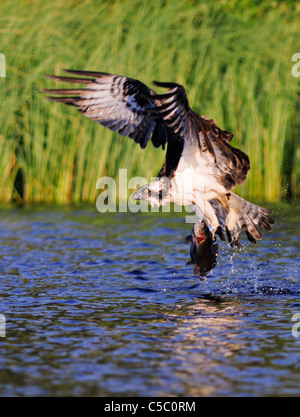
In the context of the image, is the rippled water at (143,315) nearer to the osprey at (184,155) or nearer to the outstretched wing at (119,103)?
the osprey at (184,155)

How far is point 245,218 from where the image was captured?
281 inches

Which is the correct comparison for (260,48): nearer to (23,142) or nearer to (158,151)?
(158,151)

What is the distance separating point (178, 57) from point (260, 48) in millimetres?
1058

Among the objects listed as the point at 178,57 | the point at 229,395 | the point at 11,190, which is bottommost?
the point at 229,395

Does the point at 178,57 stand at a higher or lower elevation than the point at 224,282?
higher

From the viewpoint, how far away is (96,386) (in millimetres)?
4344

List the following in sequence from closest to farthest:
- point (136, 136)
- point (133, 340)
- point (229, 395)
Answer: point (229, 395) < point (133, 340) < point (136, 136)

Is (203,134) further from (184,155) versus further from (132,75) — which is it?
(132,75)

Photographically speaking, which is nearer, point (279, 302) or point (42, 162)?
point (279, 302)

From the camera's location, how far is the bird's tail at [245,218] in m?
7.11

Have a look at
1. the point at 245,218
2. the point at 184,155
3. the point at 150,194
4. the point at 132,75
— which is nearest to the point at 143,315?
the point at 150,194

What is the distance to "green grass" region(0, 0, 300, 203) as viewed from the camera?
34.5 feet

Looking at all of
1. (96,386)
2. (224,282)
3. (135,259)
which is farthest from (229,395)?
(135,259)

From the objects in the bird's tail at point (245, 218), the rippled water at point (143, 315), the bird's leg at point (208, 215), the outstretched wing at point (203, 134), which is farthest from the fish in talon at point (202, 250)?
the outstretched wing at point (203, 134)
